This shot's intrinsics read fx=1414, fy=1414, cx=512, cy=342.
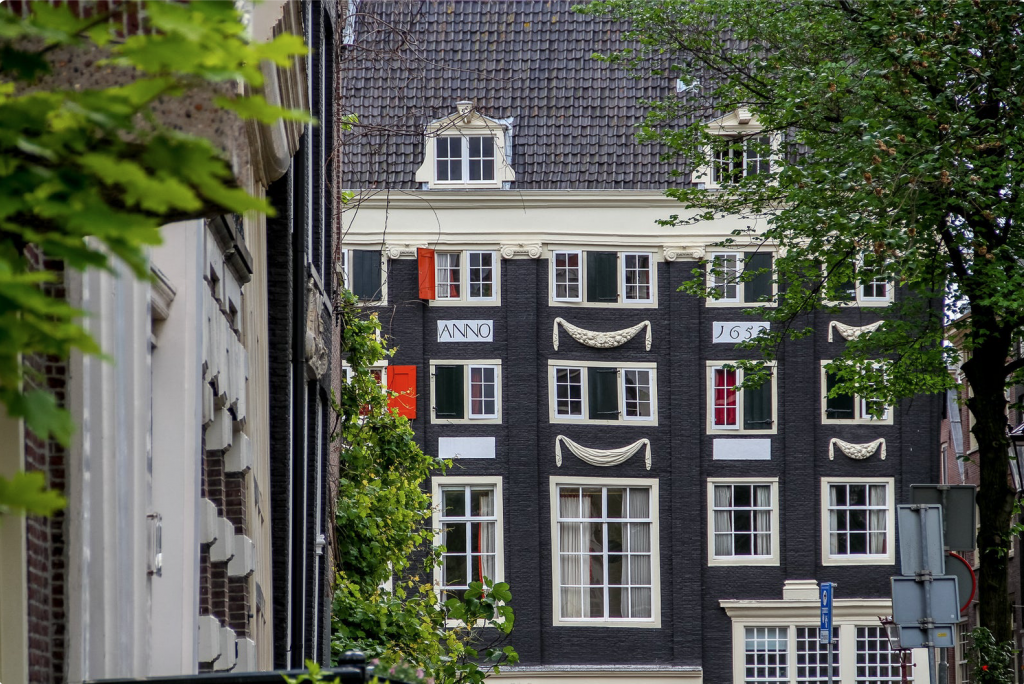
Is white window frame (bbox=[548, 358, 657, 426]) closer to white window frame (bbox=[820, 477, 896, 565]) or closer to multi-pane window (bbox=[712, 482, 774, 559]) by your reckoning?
multi-pane window (bbox=[712, 482, 774, 559])

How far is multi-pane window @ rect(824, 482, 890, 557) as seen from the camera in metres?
33.8

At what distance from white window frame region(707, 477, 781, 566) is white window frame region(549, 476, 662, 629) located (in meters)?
1.28

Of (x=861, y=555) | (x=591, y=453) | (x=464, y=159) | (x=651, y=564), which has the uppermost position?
(x=464, y=159)

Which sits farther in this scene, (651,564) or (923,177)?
(651,564)

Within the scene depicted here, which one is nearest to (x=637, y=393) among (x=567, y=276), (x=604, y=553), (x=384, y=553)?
(x=567, y=276)

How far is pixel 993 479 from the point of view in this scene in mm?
14719

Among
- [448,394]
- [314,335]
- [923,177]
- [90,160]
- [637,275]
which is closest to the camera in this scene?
[90,160]

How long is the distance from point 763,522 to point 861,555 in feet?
8.14

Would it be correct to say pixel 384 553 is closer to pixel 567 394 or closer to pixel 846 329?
pixel 567 394

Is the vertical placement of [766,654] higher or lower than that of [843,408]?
lower

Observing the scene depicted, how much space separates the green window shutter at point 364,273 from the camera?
3347cm

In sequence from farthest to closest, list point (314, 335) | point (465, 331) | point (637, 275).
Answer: point (637, 275) < point (465, 331) < point (314, 335)

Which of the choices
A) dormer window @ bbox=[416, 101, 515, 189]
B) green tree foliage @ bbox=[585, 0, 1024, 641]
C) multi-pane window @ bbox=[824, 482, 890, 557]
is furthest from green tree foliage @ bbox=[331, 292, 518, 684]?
multi-pane window @ bbox=[824, 482, 890, 557]

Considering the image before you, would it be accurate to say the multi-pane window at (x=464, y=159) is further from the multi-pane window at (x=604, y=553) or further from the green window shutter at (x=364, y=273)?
the multi-pane window at (x=604, y=553)
